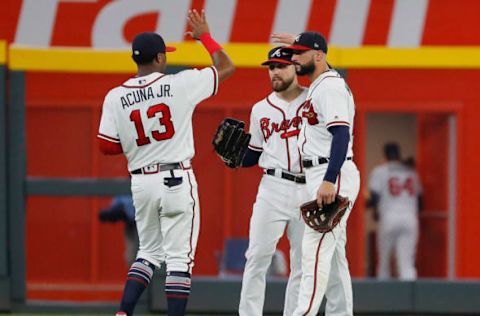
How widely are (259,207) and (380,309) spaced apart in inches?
91.8

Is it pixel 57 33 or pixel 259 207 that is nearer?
pixel 259 207

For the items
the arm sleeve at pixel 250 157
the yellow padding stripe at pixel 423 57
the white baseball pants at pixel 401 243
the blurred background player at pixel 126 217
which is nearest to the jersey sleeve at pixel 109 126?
the arm sleeve at pixel 250 157

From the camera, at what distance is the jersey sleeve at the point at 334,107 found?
6348 millimetres

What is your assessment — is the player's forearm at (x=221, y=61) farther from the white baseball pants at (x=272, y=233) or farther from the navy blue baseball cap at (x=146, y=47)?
the white baseball pants at (x=272, y=233)

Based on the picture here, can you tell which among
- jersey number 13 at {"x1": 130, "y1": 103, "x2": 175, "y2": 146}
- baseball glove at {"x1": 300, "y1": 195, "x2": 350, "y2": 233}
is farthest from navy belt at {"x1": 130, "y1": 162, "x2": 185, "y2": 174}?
baseball glove at {"x1": 300, "y1": 195, "x2": 350, "y2": 233}

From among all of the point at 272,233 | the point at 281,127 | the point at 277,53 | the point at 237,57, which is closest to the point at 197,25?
the point at 277,53

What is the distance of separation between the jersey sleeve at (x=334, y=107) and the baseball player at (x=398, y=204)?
4347 millimetres

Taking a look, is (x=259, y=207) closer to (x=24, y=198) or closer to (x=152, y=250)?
(x=152, y=250)

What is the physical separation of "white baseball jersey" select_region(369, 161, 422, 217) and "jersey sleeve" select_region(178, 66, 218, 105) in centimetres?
430

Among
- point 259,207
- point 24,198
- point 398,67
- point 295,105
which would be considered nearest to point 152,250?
point 259,207

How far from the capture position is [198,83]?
6.67 metres

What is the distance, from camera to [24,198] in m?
9.25

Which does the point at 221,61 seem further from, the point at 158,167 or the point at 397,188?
the point at 397,188

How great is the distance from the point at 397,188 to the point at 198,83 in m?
4.38
